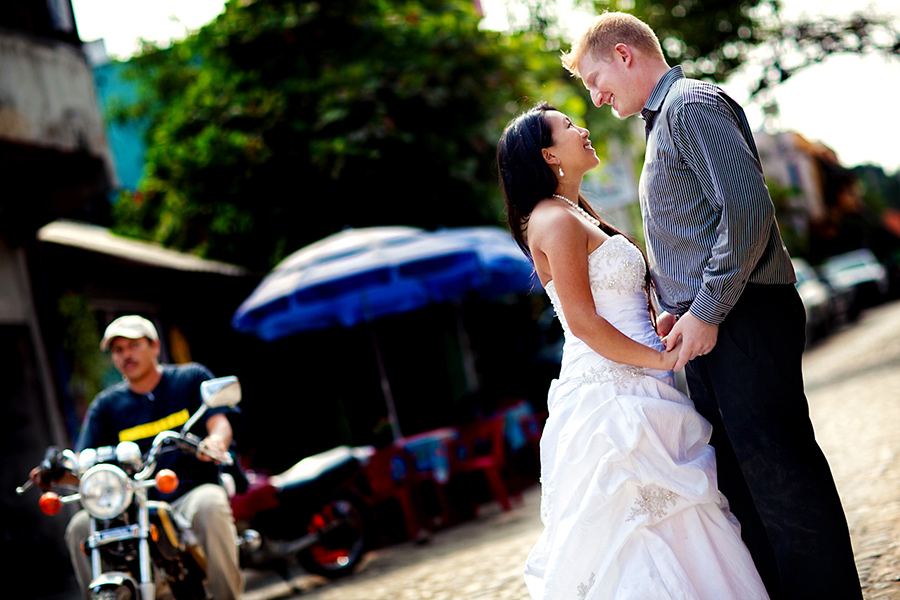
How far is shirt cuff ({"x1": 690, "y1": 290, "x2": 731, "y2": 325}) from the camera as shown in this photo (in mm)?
2670

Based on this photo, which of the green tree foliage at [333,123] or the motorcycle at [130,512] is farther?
the green tree foliage at [333,123]

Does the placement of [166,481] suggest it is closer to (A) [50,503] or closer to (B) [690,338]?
(A) [50,503]

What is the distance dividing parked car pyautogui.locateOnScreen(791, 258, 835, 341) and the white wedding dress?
58.1 feet

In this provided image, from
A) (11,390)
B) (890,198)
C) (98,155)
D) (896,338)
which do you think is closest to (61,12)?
(98,155)

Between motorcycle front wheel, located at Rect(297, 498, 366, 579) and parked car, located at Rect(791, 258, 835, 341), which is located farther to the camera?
parked car, located at Rect(791, 258, 835, 341)

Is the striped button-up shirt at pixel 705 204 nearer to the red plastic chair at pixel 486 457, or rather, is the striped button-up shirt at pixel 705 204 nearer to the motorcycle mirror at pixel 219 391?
the motorcycle mirror at pixel 219 391

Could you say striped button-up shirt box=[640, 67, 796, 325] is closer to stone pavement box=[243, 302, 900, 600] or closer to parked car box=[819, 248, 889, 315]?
stone pavement box=[243, 302, 900, 600]

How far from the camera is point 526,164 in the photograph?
3.07m

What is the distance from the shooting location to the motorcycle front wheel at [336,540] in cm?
743

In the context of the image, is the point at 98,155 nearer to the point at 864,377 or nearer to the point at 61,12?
the point at 61,12

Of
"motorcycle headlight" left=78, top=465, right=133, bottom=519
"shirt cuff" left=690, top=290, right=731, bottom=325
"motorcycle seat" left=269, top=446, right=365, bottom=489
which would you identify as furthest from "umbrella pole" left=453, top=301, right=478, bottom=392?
"shirt cuff" left=690, top=290, right=731, bottom=325

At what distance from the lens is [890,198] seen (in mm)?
83250

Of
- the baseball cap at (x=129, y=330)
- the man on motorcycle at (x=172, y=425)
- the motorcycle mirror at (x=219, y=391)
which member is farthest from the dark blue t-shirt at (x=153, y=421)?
the motorcycle mirror at (x=219, y=391)

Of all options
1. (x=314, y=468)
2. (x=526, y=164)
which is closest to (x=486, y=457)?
(x=314, y=468)
